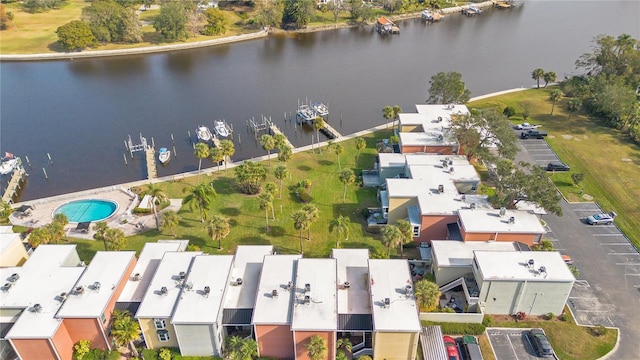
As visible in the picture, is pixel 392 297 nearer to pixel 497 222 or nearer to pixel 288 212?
pixel 497 222

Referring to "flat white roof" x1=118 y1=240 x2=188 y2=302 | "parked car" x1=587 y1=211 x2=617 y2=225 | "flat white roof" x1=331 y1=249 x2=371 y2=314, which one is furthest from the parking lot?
"flat white roof" x1=118 y1=240 x2=188 y2=302

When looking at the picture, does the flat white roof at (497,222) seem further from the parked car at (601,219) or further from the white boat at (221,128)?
the white boat at (221,128)

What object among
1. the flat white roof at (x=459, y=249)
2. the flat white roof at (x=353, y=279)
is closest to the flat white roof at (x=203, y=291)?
the flat white roof at (x=353, y=279)

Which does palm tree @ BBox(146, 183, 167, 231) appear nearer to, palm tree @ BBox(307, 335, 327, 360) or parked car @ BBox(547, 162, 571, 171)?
palm tree @ BBox(307, 335, 327, 360)

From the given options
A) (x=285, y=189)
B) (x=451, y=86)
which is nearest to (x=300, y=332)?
(x=285, y=189)

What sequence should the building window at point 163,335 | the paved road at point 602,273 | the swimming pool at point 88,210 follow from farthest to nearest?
the swimming pool at point 88,210
the paved road at point 602,273
the building window at point 163,335

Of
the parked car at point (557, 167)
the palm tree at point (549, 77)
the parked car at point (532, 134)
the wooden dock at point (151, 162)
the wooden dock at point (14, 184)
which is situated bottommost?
the wooden dock at point (14, 184)
